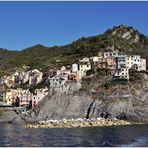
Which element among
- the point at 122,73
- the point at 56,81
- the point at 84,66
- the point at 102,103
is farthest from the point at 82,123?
the point at 84,66

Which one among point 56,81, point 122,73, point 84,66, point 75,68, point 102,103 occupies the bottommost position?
point 102,103

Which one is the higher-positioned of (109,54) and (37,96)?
(109,54)

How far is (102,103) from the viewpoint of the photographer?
98562 millimetres

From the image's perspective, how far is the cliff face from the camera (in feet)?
312

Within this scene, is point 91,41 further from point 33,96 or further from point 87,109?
point 87,109

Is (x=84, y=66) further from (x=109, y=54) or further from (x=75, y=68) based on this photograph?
(x=109, y=54)

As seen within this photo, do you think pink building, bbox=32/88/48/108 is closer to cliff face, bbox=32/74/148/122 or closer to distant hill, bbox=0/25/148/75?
cliff face, bbox=32/74/148/122

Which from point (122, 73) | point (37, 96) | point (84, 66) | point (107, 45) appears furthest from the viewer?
point (107, 45)

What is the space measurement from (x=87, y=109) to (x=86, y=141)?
47369 mm

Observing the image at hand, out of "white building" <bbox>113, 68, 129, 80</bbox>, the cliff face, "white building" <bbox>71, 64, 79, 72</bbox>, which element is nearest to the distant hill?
"white building" <bbox>71, 64, 79, 72</bbox>

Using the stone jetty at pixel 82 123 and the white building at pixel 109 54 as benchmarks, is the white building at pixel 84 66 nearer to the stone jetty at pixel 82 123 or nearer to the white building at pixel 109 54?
the white building at pixel 109 54

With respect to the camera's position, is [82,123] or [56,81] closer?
[82,123]

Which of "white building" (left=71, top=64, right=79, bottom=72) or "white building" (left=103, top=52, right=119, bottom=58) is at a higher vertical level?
"white building" (left=103, top=52, right=119, bottom=58)

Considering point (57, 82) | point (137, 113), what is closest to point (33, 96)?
point (57, 82)
